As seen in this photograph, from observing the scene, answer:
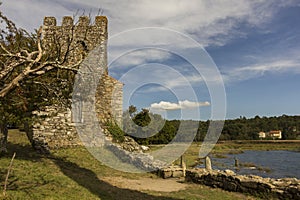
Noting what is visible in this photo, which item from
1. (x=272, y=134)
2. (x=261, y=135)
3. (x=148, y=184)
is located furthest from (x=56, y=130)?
(x=272, y=134)

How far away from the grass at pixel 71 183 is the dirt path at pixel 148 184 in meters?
0.39

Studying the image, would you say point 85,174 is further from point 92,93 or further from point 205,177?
point 92,93

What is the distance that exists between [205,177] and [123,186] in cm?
389

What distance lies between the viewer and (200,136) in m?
56.3

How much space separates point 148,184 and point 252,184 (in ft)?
14.1

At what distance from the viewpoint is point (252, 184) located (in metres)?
10.3

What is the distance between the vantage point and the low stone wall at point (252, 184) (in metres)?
9.26

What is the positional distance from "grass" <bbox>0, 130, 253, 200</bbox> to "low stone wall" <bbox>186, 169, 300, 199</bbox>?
0.39 m

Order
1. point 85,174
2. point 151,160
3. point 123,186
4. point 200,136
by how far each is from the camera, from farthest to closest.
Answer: point 200,136 → point 151,160 → point 85,174 → point 123,186

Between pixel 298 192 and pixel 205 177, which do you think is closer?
pixel 298 192

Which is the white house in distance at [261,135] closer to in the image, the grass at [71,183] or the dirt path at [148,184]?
the grass at [71,183]

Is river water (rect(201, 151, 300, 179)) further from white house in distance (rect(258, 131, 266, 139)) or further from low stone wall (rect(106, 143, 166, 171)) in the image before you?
white house in distance (rect(258, 131, 266, 139))

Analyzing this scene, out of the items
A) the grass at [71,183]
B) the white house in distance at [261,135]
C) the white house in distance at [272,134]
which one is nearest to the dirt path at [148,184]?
the grass at [71,183]

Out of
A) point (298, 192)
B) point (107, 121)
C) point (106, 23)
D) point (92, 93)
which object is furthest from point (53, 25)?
point (298, 192)
